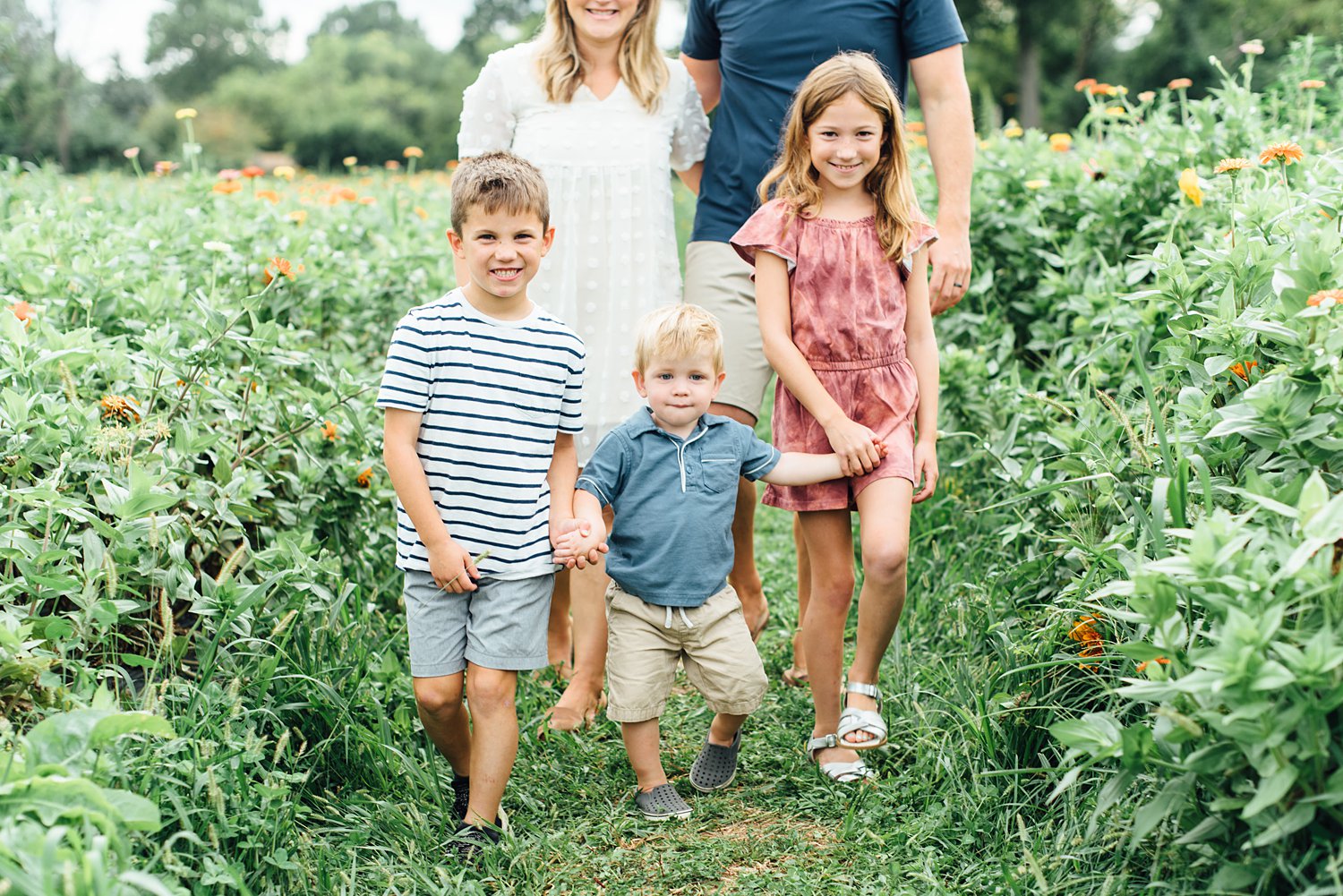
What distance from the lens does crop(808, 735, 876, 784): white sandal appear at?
2732 mm

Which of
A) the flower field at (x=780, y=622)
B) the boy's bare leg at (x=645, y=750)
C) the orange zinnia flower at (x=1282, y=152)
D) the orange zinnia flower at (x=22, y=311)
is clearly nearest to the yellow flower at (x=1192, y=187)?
the flower field at (x=780, y=622)

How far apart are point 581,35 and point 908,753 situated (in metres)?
2.06

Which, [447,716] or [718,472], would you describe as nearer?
[447,716]

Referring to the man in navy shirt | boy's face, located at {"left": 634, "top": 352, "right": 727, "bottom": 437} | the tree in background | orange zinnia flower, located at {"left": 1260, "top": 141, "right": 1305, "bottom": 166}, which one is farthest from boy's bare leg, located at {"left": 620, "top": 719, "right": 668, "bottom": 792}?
the tree in background

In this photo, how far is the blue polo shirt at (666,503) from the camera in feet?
8.63

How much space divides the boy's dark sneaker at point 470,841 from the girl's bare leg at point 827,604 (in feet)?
2.69

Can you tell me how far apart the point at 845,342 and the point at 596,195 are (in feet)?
2.89

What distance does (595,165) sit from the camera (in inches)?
127

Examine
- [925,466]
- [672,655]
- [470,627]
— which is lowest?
[672,655]

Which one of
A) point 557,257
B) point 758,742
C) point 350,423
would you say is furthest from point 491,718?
point 557,257

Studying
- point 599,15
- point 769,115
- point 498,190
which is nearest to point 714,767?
point 498,190

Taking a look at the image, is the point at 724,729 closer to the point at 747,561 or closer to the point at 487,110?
the point at 747,561

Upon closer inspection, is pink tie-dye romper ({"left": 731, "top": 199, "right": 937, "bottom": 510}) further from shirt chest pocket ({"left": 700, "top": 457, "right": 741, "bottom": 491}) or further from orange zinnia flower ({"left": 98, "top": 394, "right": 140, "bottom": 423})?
orange zinnia flower ({"left": 98, "top": 394, "right": 140, "bottom": 423})

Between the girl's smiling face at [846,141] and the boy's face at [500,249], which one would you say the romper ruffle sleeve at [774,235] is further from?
the boy's face at [500,249]
